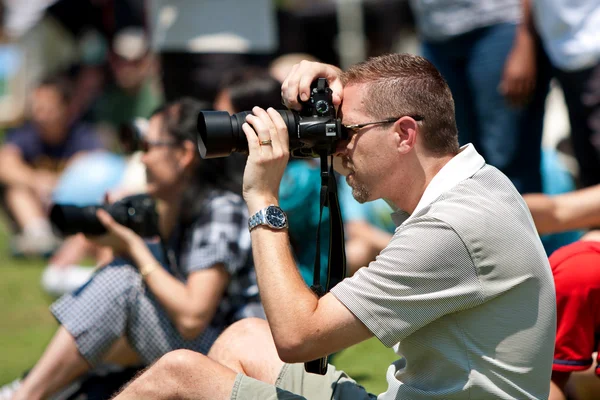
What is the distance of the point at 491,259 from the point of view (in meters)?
2.03

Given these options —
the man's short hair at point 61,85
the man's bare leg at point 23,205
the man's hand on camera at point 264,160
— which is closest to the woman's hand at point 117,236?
the man's hand on camera at point 264,160

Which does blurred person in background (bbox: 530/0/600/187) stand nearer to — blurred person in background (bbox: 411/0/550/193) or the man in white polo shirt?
blurred person in background (bbox: 411/0/550/193)

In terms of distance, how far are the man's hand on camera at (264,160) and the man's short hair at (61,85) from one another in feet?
20.3

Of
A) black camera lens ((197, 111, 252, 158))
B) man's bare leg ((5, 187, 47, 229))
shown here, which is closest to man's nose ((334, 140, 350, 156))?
black camera lens ((197, 111, 252, 158))

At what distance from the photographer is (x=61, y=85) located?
8445 millimetres

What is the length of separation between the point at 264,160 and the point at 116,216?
1.33m

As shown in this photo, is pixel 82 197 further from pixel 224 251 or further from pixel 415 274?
pixel 415 274

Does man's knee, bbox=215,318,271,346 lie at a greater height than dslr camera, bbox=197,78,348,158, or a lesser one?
lesser

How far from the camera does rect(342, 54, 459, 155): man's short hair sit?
2.21 m

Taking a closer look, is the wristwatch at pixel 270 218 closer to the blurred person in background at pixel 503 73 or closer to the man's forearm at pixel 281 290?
the man's forearm at pixel 281 290

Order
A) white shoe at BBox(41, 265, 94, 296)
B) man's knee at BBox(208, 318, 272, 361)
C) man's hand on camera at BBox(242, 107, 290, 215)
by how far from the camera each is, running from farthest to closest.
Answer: white shoe at BBox(41, 265, 94, 296)
man's knee at BBox(208, 318, 272, 361)
man's hand on camera at BBox(242, 107, 290, 215)

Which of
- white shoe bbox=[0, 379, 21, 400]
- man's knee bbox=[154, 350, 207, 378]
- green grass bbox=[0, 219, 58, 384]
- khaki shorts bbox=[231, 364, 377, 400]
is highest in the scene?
man's knee bbox=[154, 350, 207, 378]

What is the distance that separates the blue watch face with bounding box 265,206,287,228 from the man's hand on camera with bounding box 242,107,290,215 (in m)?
0.03

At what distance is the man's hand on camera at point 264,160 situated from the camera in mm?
2232
